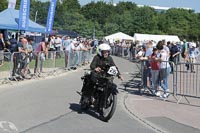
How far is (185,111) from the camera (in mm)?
11930

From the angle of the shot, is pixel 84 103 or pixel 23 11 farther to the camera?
pixel 23 11

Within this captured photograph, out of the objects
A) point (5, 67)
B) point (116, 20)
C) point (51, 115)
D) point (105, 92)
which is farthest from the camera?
point (116, 20)

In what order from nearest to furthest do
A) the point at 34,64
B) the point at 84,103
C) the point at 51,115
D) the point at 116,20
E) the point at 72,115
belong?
the point at 51,115, the point at 72,115, the point at 84,103, the point at 34,64, the point at 116,20

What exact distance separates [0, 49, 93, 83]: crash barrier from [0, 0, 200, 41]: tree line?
6275cm

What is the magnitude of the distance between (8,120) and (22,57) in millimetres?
8293

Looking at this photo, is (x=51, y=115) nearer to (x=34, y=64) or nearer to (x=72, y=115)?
(x=72, y=115)

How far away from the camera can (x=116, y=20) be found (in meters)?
113

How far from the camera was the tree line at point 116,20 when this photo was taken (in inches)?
3676

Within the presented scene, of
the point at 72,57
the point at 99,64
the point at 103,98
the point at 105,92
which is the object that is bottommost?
the point at 103,98

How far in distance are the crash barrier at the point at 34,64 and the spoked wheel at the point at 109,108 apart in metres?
6.75

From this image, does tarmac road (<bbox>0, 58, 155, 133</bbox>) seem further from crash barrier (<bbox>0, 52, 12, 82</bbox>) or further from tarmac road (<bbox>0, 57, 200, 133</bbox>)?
crash barrier (<bbox>0, 52, 12, 82</bbox>)

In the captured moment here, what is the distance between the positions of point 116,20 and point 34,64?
9480 centimetres

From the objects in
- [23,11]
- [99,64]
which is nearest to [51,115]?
[99,64]

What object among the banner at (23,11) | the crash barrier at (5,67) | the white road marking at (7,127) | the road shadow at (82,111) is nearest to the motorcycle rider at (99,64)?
the road shadow at (82,111)
